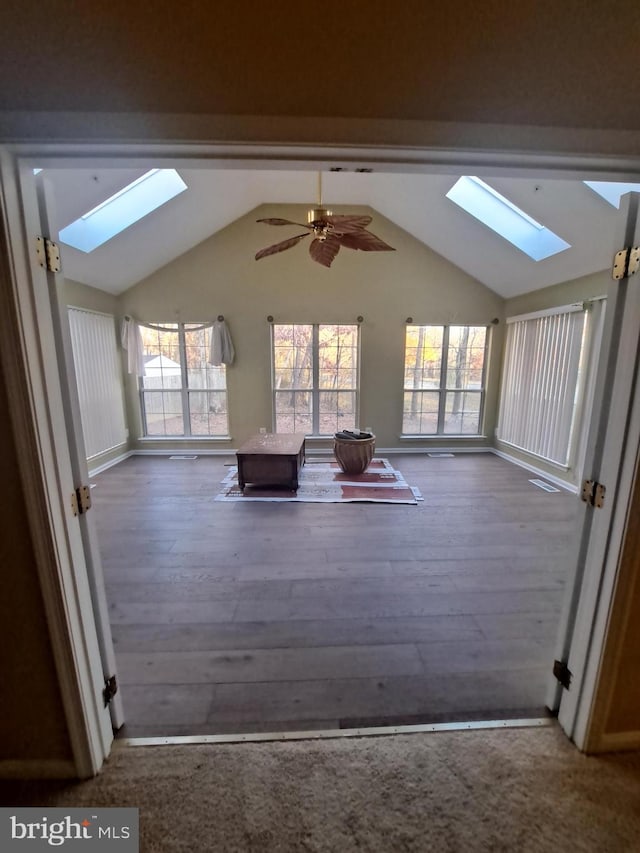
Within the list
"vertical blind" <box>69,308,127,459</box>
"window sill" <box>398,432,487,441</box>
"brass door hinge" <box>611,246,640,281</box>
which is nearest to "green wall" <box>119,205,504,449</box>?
"vertical blind" <box>69,308,127,459</box>

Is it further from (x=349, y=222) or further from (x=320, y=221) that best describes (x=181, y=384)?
(x=349, y=222)

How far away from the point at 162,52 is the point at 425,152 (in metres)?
0.68

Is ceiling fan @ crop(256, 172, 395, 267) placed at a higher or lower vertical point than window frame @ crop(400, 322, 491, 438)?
higher

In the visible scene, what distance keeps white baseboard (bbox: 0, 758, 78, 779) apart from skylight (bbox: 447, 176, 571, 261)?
5.09 meters

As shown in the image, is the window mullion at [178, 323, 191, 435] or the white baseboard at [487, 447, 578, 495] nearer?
the white baseboard at [487, 447, 578, 495]

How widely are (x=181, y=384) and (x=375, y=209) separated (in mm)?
3881

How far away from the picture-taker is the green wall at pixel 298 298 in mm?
5074

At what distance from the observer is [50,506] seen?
105 centimetres

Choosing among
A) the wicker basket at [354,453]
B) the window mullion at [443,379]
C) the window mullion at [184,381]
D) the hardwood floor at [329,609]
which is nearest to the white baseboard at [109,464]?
the window mullion at [184,381]

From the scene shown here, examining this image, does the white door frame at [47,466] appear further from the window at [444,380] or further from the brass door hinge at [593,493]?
the window at [444,380]

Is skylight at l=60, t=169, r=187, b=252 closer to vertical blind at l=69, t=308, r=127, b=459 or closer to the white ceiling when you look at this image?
the white ceiling

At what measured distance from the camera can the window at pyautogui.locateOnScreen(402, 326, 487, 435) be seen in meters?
5.47

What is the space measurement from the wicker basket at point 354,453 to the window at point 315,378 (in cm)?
113

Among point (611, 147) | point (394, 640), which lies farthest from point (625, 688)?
point (611, 147)
